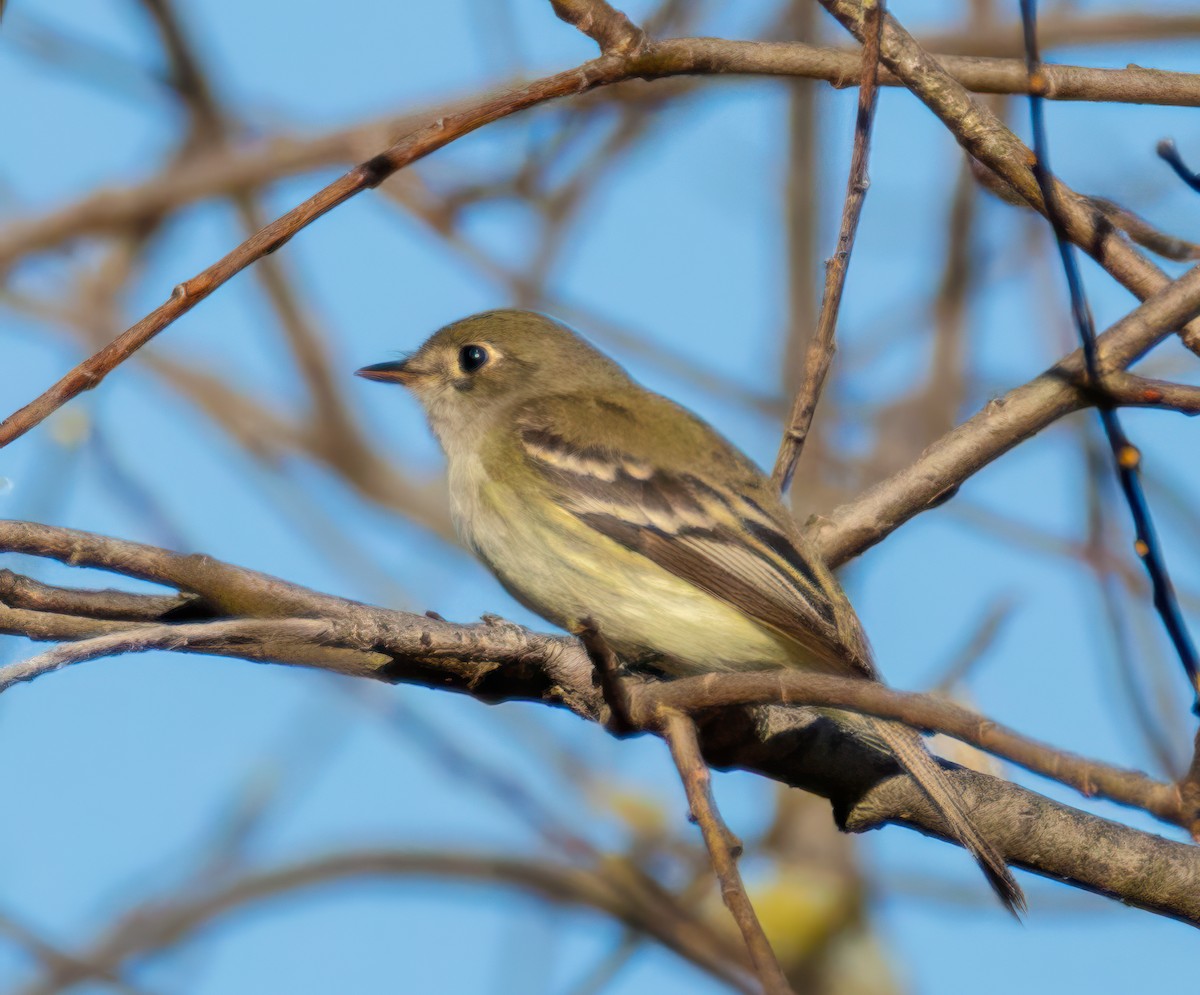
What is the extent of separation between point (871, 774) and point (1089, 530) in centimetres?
131

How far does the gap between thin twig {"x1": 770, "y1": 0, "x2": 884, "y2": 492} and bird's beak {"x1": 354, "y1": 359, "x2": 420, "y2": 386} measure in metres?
2.14

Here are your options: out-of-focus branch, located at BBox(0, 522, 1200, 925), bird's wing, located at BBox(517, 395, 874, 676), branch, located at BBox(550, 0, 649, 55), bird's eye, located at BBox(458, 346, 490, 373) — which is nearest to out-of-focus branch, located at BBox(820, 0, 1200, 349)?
branch, located at BBox(550, 0, 649, 55)

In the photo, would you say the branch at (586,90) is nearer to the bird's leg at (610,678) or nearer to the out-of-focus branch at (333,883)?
the bird's leg at (610,678)

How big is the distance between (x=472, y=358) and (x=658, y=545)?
5.70 feet

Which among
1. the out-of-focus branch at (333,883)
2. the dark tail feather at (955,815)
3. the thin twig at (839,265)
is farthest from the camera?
the out-of-focus branch at (333,883)

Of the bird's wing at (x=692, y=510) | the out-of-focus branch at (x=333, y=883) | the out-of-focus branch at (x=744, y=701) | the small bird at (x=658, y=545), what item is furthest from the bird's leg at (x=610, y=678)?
the out-of-focus branch at (x=333, y=883)

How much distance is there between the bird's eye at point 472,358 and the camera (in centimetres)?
562

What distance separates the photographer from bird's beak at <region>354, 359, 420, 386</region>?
573cm

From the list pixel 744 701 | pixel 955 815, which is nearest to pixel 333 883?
pixel 955 815

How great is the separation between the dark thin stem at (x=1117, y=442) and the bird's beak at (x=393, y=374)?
3.17 meters

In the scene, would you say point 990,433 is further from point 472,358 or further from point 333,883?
point 333,883

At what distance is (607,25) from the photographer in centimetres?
309

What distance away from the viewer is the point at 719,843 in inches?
91.0

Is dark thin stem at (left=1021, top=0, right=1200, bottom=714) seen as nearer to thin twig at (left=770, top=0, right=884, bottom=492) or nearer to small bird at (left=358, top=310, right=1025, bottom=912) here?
thin twig at (left=770, top=0, right=884, bottom=492)
